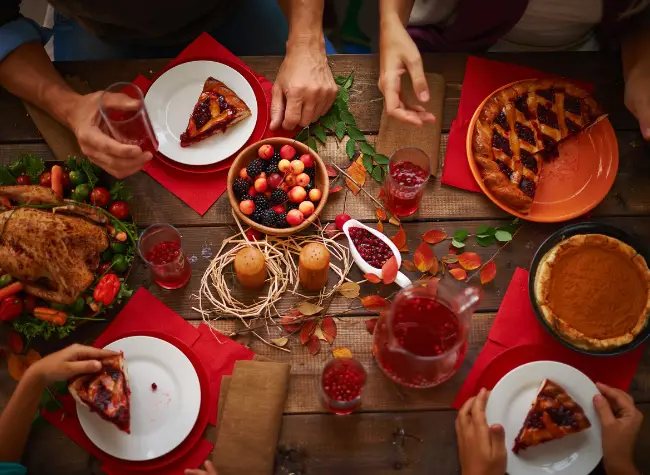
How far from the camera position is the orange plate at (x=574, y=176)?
1850 millimetres

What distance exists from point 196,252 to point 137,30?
2.88ft

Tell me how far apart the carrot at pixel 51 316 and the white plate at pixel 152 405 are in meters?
0.17

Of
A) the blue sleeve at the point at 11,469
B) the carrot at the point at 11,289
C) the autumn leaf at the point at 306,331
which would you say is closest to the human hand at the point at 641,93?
the autumn leaf at the point at 306,331

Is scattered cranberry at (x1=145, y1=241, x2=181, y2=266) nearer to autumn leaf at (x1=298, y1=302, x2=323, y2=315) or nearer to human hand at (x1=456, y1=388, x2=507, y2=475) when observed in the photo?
autumn leaf at (x1=298, y1=302, x2=323, y2=315)

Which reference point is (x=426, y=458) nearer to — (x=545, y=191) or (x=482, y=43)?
(x=545, y=191)

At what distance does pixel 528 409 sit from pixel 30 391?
1552mm

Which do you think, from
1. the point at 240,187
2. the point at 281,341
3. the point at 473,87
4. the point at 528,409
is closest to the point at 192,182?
the point at 240,187

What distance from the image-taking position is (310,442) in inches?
66.6

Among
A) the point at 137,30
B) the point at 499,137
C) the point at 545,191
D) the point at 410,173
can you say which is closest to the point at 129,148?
the point at 137,30

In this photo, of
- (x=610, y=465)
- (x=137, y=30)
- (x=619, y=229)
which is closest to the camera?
(x=610, y=465)

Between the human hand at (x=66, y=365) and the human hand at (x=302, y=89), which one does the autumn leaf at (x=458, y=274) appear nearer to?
the human hand at (x=302, y=89)

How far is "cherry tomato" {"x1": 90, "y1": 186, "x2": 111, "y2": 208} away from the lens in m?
1.78

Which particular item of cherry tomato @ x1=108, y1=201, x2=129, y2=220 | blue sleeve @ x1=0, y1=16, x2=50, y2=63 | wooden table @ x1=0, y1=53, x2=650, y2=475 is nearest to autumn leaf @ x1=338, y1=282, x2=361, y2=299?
wooden table @ x1=0, y1=53, x2=650, y2=475

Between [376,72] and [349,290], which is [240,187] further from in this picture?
[376,72]
